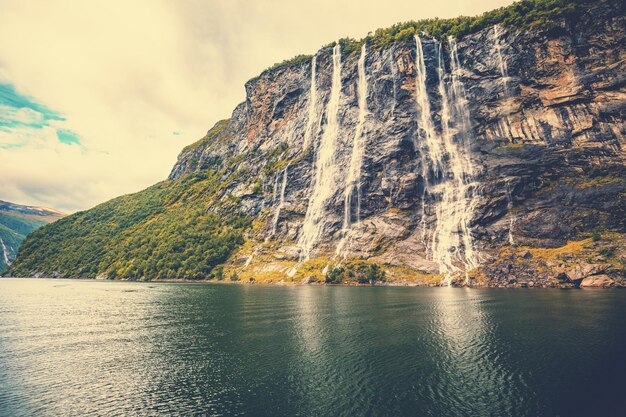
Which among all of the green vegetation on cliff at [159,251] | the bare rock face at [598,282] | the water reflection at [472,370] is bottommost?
the water reflection at [472,370]

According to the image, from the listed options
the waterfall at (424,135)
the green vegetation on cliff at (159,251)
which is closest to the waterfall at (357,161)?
the waterfall at (424,135)

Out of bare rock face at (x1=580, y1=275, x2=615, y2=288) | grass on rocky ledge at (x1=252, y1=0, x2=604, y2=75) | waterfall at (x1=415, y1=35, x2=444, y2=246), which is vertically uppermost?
grass on rocky ledge at (x1=252, y1=0, x2=604, y2=75)

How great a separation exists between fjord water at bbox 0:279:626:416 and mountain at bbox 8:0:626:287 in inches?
2177

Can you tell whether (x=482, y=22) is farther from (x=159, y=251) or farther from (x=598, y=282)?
(x=159, y=251)

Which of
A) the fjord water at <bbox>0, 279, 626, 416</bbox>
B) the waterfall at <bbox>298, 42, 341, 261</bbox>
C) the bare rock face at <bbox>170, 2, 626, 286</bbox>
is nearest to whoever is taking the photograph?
the fjord water at <bbox>0, 279, 626, 416</bbox>

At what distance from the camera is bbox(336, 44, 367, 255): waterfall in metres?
132

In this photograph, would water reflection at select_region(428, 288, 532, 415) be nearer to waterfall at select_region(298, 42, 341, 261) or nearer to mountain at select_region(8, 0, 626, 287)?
mountain at select_region(8, 0, 626, 287)

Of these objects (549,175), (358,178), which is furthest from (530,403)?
(358,178)

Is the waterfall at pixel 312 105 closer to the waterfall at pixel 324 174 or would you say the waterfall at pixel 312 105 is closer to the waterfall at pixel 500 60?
the waterfall at pixel 324 174

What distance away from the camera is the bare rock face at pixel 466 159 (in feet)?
339

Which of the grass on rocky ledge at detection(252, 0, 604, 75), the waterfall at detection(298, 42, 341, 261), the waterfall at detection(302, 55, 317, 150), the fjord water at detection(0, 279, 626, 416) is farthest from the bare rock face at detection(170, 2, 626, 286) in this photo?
the fjord water at detection(0, 279, 626, 416)

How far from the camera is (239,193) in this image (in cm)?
17900

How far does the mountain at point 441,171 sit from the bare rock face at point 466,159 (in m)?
0.48

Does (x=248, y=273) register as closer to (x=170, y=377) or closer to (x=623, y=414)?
(x=170, y=377)
